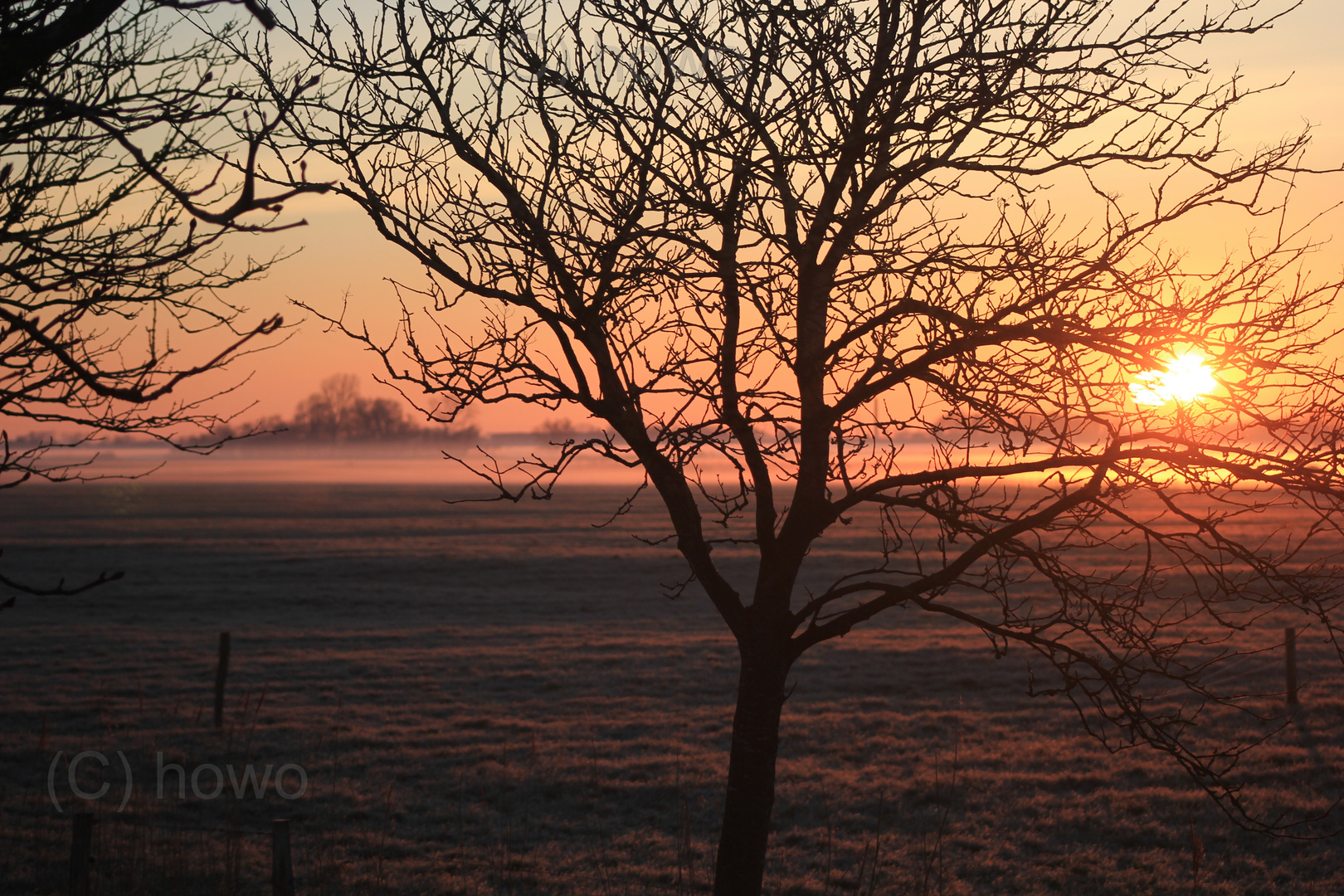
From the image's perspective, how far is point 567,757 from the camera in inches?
586

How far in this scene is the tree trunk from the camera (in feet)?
17.8

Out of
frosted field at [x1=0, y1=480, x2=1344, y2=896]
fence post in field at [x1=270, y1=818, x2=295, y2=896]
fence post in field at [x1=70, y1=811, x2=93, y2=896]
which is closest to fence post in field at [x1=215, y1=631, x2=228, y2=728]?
frosted field at [x1=0, y1=480, x2=1344, y2=896]

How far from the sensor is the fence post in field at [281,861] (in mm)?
6988

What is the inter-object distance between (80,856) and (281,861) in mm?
1437

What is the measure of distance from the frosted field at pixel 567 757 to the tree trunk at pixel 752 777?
218 cm

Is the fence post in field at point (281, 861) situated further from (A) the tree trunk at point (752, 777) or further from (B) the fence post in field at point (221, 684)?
(B) the fence post in field at point (221, 684)

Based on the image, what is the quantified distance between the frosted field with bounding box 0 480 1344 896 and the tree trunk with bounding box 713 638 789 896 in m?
2.18

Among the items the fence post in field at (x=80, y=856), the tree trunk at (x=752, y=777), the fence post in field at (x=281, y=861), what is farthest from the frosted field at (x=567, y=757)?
the tree trunk at (x=752, y=777)

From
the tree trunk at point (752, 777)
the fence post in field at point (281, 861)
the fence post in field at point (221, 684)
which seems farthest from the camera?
the fence post in field at point (221, 684)

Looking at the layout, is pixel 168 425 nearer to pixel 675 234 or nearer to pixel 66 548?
pixel 675 234

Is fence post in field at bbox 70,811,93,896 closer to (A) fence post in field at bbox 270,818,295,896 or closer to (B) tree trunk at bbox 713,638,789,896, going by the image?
(A) fence post in field at bbox 270,818,295,896

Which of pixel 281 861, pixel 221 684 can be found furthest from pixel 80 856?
pixel 221 684

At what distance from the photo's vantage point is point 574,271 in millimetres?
5410

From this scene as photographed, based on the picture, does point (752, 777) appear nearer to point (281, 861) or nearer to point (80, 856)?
point (281, 861)
